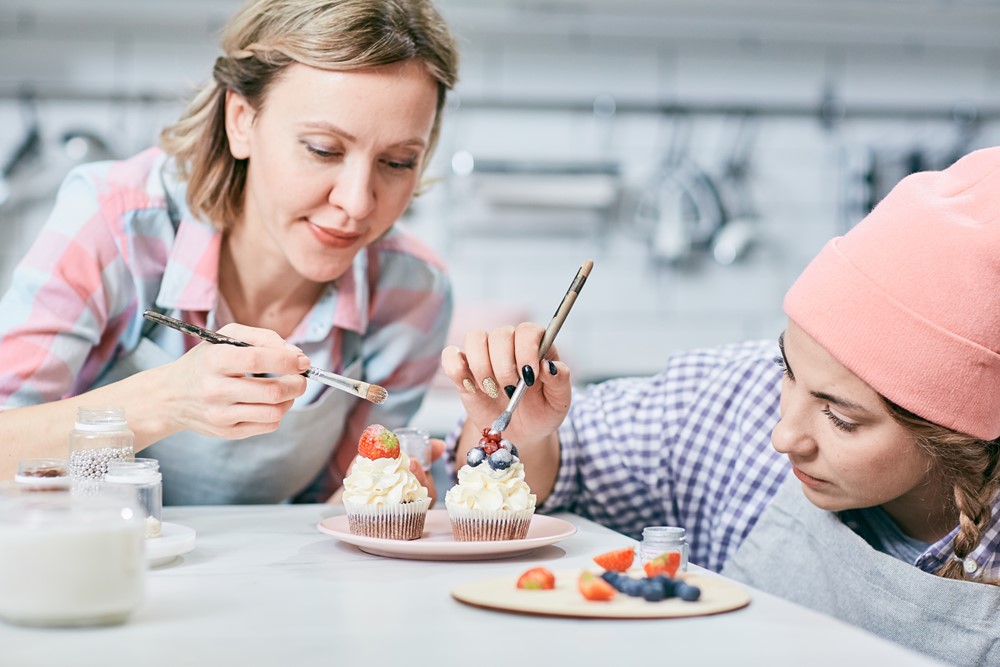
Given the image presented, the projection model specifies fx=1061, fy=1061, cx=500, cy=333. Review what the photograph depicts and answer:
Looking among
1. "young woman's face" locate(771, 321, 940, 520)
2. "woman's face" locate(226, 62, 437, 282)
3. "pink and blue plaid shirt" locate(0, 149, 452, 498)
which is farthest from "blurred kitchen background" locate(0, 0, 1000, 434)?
"young woman's face" locate(771, 321, 940, 520)

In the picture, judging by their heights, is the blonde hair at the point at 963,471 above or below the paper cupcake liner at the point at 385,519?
above

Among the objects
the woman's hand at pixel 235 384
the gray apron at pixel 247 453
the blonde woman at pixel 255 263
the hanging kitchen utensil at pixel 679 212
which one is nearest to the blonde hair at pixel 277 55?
the blonde woman at pixel 255 263

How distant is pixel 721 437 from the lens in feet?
5.42

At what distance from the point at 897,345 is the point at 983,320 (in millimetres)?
93

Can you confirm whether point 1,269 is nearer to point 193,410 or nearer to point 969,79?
point 193,410

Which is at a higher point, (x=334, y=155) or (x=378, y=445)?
(x=334, y=155)

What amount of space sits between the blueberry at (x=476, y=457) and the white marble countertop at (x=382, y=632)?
0.16m

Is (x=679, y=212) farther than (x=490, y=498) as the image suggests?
Yes

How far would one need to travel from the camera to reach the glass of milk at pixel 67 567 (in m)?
0.84

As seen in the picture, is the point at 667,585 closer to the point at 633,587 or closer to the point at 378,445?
the point at 633,587

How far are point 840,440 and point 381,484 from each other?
544mm

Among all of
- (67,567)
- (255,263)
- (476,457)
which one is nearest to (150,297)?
(255,263)

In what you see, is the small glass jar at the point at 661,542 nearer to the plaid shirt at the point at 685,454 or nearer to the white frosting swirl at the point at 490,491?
the white frosting swirl at the point at 490,491

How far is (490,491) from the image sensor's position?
1.24 meters
